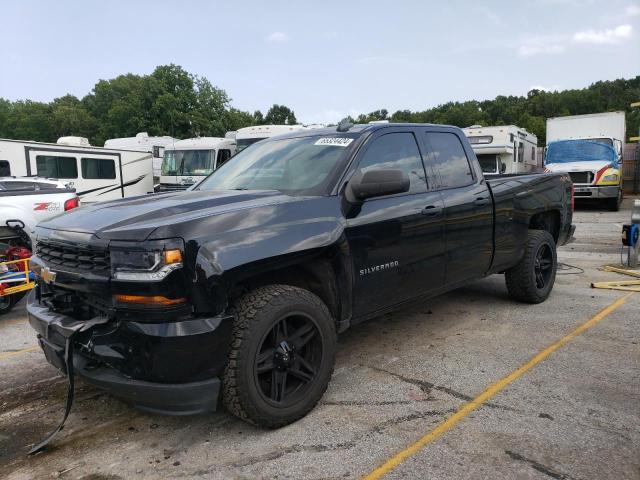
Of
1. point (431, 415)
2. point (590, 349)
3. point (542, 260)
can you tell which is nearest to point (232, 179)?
point (431, 415)

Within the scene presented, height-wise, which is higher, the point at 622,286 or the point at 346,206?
the point at 346,206

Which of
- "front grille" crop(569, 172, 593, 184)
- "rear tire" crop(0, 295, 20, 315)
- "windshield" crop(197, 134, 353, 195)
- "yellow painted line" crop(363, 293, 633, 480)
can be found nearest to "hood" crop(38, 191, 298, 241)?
"windshield" crop(197, 134, 353, 195)

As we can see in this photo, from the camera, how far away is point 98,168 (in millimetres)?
18109

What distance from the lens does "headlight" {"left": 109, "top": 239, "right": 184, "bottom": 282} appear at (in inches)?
99.1

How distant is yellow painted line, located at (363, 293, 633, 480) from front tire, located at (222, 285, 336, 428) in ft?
2.15

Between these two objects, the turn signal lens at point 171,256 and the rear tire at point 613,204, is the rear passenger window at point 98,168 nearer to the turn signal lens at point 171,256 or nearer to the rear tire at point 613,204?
the turn signal lens at point 171,256

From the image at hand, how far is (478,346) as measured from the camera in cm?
438

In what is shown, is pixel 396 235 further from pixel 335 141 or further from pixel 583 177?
pixel 583 177

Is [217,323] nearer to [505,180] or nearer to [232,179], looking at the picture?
[232,179]

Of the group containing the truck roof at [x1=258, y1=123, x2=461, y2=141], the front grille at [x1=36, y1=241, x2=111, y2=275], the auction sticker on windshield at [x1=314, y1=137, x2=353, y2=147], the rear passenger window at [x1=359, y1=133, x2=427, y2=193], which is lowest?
the front grille at [x1=36, y1=241, x2=111, y2=275]

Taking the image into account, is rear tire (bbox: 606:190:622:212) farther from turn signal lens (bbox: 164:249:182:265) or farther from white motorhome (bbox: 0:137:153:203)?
turn signal lens (bbox: 164:249:182:265)

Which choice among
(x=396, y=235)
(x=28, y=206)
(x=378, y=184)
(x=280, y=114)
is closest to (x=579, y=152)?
(x=396, y=235)

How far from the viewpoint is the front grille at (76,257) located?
2650 mm

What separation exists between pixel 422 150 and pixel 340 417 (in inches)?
89.0
